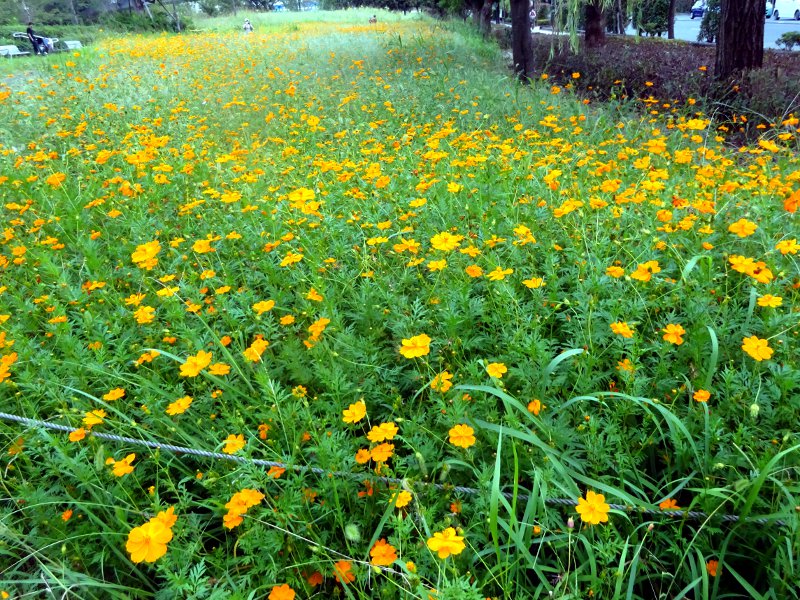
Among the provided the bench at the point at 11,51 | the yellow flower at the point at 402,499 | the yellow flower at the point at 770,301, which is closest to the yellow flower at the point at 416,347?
the yellow flower at the point at 402,499

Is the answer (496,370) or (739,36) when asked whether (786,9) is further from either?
(496,370)

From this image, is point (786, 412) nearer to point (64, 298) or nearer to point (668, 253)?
point (668, 253)

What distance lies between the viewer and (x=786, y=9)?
86.6 feet

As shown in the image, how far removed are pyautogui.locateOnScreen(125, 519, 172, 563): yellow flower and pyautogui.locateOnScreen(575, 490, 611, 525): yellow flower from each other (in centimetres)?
96

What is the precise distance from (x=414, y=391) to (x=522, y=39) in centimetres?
818

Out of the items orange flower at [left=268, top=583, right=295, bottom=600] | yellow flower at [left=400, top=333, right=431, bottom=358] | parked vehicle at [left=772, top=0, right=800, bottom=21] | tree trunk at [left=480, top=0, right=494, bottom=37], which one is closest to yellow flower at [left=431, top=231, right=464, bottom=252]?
yellow flower at [left=400, top=333, right=431, bottom=358]

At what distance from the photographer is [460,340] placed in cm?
173

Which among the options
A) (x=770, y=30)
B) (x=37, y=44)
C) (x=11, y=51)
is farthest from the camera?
(x=770, y=30)

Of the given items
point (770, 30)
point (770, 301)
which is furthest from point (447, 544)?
point (770, 30)

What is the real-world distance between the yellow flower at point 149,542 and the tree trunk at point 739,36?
7348mm

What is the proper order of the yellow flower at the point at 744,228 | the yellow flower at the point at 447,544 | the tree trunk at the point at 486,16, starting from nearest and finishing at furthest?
the yellow flower at the point at 447,544
the yellow flower at the point at 744,228
the tree trunk at the point at 486,16

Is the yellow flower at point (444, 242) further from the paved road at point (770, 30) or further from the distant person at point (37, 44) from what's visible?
the paved road at point (770, 30)

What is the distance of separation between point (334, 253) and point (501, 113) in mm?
3633

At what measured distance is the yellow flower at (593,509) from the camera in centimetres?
114
